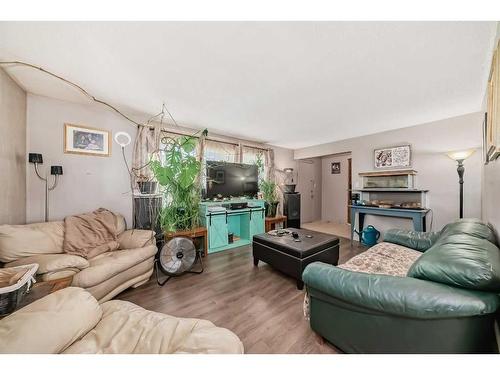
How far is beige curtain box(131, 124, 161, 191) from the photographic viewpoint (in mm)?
2941

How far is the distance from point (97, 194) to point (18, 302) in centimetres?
188

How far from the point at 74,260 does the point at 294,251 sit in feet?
6.98

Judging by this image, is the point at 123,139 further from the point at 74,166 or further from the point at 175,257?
the point at 175,257

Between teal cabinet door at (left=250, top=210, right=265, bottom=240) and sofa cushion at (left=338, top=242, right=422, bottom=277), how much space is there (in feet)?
6.84

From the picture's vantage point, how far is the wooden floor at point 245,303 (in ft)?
4.49

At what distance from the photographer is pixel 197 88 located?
206 cm

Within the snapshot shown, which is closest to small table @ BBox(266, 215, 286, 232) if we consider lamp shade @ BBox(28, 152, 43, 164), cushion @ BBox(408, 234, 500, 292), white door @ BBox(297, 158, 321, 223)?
white door @ BBox(297, 158, 321, 223)

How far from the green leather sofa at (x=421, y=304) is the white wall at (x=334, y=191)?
472 cm

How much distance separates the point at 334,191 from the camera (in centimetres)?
598

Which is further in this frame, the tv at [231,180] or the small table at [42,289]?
the tv at [231,180]

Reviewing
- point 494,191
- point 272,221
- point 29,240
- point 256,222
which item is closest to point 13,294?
point 29,240

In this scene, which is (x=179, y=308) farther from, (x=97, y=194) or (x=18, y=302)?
(x=97, y=194)

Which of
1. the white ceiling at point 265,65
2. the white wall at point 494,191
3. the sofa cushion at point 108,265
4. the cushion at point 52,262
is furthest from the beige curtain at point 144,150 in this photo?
the white wall at point 494,191

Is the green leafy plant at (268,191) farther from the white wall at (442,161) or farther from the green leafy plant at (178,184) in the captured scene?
the white wall at (442,161)
